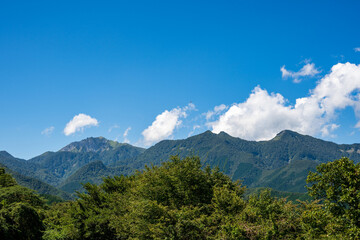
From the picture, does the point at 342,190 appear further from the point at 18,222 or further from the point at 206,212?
the point at 18,222

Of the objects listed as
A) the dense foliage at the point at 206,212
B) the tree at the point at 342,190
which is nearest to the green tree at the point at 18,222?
the dense foliage at the point at 206,212

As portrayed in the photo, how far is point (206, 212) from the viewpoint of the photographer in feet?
78.9

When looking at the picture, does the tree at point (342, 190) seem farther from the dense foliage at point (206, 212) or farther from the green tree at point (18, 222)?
the green tree at point (18, 222)

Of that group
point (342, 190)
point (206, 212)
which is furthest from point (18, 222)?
point (342, 190)

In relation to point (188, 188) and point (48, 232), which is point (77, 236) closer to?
point (48, 232)

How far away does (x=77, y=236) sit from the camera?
32.6 meters

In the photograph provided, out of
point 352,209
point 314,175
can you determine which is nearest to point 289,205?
point 314,175

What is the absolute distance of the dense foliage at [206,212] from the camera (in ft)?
47.8

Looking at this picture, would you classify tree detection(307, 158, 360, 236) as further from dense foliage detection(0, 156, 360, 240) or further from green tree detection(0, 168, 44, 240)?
green tree detection(0, 168, 44, 240)

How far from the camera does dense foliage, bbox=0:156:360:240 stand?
14.6 metres

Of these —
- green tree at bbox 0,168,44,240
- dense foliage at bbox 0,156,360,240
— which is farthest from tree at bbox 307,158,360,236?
green tree at bbox 0,168,44,240

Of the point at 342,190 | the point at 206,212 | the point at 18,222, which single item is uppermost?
the point at 342,190

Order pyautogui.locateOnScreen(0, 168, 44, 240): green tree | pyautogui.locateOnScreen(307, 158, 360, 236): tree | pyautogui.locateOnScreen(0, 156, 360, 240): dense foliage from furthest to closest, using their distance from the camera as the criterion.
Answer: pyautogui.locateOnScreen(0, 168, 44, 240): green tree
pyautogui.locateOnScreen(0, 156, 360, 240): dense foliage
pyautogui.locateOnScreen(307, 158, 360, 236): tree

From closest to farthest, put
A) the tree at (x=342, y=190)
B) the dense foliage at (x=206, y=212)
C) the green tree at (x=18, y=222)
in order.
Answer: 1. the tree at (x=342, y=190)
2. the dense foliage at (x=206, y=212)
3. the green tree at (x=18, y=222)
